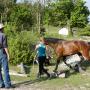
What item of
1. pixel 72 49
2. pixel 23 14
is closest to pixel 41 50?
pixel 72 49

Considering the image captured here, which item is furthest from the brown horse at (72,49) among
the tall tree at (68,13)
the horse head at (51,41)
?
the tall tree at (68,13)

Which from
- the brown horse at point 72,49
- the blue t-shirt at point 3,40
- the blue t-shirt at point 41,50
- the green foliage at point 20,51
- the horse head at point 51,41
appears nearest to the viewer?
the blue t-shirt at point 3,40

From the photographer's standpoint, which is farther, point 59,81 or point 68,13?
point 68,13

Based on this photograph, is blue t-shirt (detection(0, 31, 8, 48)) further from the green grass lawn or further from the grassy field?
the green grass lawn

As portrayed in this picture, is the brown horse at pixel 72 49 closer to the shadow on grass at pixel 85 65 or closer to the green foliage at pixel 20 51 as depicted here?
the shadow on grass at pixel 85 65

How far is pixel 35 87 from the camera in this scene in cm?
1215

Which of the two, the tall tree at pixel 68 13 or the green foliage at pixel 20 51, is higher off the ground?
the green foliage at pixel 20 51

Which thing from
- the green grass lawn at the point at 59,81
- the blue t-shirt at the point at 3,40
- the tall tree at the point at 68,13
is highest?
the blue t-shirt at the point at 3,40

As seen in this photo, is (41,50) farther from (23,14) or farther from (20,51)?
(23,14)

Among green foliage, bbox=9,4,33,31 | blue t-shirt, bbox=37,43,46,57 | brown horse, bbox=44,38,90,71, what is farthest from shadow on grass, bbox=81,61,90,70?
green foliage, bbox=9,4,33,31

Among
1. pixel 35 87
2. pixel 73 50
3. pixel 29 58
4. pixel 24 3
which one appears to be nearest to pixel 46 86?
pixel 35 87

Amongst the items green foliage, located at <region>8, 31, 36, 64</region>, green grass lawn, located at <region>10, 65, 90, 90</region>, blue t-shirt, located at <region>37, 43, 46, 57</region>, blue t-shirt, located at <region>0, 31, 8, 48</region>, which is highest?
blue t-shirt, located at <region>0, 31, 8, 48</region>

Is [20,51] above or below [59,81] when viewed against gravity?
above

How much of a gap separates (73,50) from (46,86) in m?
4.26
